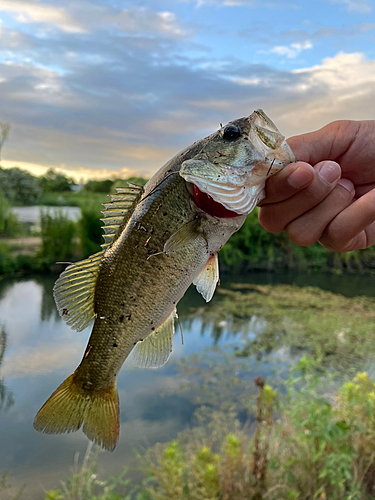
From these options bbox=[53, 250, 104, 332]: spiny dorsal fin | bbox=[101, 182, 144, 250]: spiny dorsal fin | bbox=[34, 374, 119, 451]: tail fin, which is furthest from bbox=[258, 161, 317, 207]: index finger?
bbox=[34, 374, 119, 451]: tail fin

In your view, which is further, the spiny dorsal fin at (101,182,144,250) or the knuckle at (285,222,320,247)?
the knuckle at (285,222,320,247)

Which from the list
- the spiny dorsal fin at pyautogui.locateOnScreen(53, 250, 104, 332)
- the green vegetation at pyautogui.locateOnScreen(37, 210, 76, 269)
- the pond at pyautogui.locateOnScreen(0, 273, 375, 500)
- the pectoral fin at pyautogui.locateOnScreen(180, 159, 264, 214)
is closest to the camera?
the pectoral fin at pyautogui.locateOnScreen(180, 159, 264, 214)

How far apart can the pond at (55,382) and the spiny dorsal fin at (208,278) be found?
3.12m

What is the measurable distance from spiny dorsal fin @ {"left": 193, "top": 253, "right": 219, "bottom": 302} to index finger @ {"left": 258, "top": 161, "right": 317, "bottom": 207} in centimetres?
31

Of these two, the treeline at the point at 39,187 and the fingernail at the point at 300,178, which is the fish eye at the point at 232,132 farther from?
the treeline at the point at 39,187

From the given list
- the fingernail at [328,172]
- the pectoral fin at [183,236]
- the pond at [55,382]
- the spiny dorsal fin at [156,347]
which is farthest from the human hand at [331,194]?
the pond at [55,382]

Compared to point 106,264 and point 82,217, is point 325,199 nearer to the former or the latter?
point 106,264

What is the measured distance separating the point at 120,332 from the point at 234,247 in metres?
→ 10.5

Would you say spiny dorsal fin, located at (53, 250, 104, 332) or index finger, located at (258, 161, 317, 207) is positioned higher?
index finger, located at (258, 161, 317, 207)

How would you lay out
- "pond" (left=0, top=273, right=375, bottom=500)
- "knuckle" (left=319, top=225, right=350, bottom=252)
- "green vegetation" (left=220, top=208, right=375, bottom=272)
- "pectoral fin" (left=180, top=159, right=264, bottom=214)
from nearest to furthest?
"pectoral fin" (left=180, top=159, right=264, bottom=214) < "knuckle" (left=319, top=225, right=350, bottom=252) < "pond" (left=0, top=273, right=375, bottom=500) < "green vegetation" (left=220, top=208, right=375, bottom=272)

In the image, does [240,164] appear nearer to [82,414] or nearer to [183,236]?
[183,236]

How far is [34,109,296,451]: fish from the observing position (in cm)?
97

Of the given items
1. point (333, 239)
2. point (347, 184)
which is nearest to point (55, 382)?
point (333, 239)

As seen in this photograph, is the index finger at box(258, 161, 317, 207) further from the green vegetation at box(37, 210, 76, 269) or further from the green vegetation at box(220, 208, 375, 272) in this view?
the green vegetation at box(37, 210, 76, 269)
